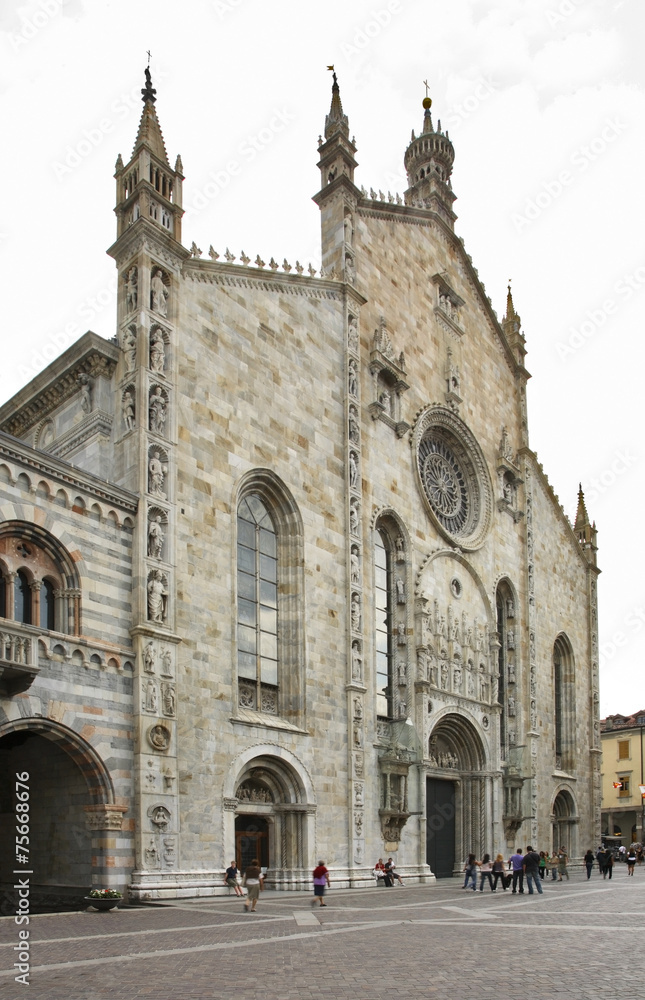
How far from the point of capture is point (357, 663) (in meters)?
29.2

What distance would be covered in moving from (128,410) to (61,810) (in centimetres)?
1002

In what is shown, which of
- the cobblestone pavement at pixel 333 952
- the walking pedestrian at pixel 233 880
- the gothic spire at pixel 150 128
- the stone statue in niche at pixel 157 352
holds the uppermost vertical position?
the gothic spire at pixel 150 128

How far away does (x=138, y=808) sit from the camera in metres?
21.2

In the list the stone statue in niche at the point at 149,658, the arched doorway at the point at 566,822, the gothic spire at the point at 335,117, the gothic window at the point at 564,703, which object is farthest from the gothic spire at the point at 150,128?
the arched doorway at the point at 566,822

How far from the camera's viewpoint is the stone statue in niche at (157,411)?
24391mm

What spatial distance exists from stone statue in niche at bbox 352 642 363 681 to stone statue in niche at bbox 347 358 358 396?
8.58m

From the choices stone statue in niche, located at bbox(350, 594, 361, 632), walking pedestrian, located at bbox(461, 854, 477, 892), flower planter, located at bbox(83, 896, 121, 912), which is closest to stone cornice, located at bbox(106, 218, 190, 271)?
stone statue in niche, located at bbox(350, 594, 361, 632)

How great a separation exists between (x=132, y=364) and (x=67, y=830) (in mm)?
11747

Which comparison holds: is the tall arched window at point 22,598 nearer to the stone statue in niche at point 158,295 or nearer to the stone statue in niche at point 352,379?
the stone statue in niche at point 158,295

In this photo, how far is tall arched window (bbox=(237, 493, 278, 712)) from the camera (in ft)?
87.2

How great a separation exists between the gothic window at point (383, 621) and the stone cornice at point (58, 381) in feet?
38.0

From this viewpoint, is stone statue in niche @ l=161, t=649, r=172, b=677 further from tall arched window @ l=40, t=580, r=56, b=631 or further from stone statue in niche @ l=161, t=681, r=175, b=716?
tall arched window @ l=40, t=580, r=56, b=631

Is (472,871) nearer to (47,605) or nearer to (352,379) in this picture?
(47,605)

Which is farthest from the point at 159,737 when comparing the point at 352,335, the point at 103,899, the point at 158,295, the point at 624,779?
the point at 624,779
